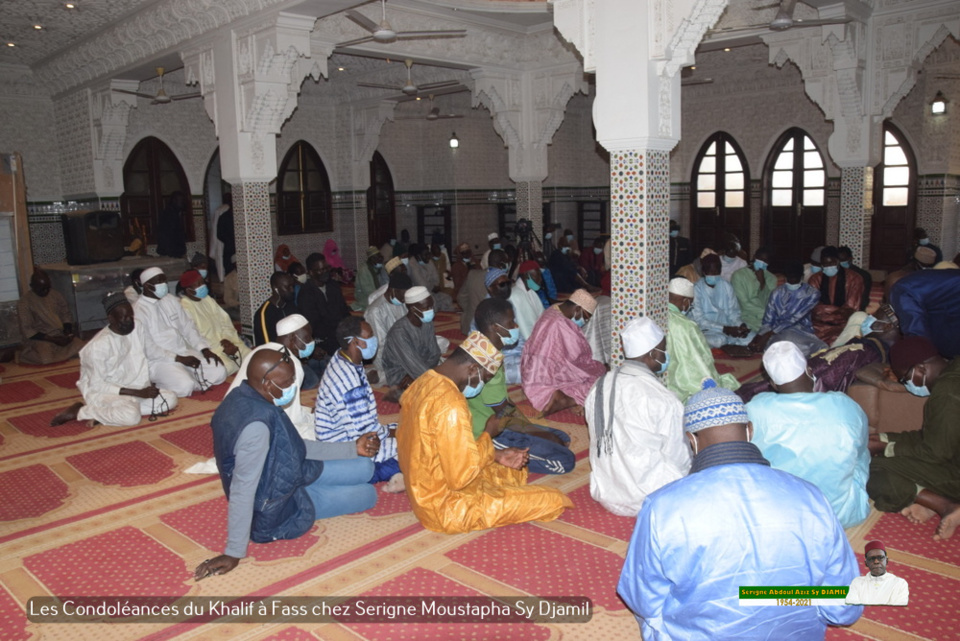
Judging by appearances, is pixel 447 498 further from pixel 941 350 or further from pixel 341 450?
pixel 941 350

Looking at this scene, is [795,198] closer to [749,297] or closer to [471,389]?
[749,297]

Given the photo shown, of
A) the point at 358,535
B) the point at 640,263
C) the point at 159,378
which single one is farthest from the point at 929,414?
the point at 159,378

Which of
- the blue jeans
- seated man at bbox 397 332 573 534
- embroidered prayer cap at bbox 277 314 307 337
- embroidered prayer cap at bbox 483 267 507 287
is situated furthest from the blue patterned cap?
embroidered prayer cap at bbox 483 267 507 287

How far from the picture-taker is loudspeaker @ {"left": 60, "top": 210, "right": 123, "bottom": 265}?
28.8ft

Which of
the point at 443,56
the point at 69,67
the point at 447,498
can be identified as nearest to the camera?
the point at 447,498

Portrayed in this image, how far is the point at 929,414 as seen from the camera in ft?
10.5

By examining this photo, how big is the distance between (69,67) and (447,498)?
9186 millimetres

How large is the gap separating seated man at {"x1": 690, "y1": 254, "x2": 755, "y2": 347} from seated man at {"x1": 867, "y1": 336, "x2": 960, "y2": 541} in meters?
3.42

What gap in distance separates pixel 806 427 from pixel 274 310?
13.1 feet

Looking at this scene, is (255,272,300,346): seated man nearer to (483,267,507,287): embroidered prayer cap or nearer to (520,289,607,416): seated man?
(483,267,507,287): embroidered prayer cap

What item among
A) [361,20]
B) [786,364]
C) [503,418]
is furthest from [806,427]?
[361,20]

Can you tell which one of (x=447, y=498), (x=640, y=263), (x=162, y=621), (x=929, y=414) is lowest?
(x=162, y=621)

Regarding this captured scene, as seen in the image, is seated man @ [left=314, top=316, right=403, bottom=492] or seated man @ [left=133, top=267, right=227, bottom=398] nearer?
seated man @ [left=314, top=316, right=403, bottom=492]

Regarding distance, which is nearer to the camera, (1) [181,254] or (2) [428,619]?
(2) [428,619]
